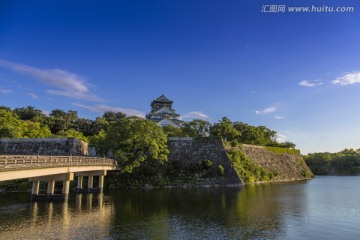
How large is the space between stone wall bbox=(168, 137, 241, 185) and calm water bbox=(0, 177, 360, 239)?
17329 millimetres

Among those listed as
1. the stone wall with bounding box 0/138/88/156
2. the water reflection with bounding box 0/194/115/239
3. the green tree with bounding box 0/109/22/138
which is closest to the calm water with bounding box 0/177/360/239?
the water reflection with bounding box 0/194/115/239

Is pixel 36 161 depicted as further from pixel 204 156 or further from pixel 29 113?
pixel 29 113

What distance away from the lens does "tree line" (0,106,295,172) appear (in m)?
43.0

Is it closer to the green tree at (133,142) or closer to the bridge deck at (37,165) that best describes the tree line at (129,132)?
the green tree at (133,142)

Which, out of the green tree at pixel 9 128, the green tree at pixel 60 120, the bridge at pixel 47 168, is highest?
the green tree at pixel 60 120

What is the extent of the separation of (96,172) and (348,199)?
101 feet

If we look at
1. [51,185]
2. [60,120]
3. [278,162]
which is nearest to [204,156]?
[278,162]

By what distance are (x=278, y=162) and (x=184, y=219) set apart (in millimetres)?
49120

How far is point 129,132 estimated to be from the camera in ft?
143

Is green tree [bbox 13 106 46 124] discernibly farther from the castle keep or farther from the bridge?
the bridge

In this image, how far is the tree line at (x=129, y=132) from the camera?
43.0 metres

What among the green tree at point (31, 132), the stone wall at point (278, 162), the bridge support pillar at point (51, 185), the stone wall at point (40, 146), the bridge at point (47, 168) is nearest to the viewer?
the bridge at point (47, 168)

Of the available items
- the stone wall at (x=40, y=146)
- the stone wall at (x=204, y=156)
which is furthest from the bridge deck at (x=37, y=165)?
the stone wall at (x=204, y=156)

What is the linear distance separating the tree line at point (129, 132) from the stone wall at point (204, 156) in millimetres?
2269
